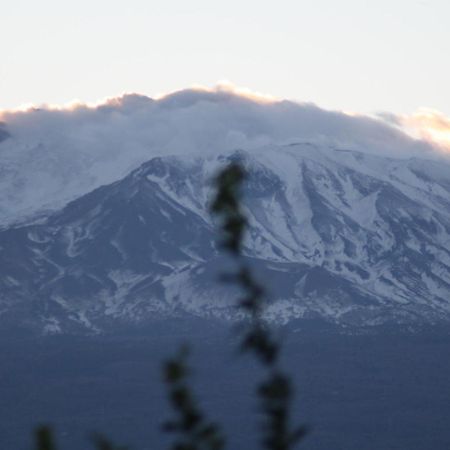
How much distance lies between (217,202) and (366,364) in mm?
167132

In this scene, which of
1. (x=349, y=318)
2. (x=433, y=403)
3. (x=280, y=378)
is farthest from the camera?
(x=349, y=318)

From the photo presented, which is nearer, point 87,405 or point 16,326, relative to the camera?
point 87,405

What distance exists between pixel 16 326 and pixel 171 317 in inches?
590

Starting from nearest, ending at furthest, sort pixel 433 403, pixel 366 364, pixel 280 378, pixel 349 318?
pixel 280 378 < pixel 433 403 < pixel 366 364 < pixel 349 318

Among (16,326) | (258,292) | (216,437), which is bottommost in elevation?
(16,326)

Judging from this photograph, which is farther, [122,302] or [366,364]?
[122,302]

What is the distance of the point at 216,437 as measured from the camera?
9.69m

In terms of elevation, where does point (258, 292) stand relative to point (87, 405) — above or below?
above

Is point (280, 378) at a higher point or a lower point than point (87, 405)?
higher

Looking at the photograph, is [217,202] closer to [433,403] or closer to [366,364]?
[433,403]

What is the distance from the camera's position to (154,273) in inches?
7805

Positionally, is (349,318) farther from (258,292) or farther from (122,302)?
(258,292)

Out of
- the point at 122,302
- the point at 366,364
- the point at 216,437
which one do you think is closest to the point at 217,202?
the point at 216,437

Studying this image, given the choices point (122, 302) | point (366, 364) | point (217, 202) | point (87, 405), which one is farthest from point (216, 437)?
point (122, 302)
